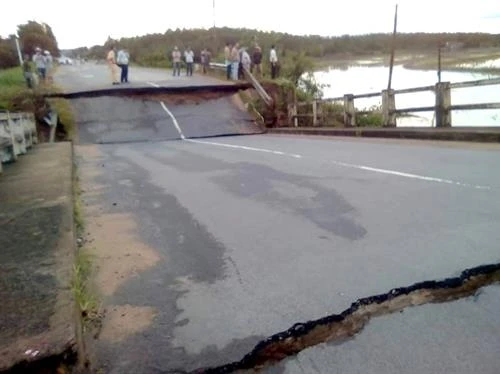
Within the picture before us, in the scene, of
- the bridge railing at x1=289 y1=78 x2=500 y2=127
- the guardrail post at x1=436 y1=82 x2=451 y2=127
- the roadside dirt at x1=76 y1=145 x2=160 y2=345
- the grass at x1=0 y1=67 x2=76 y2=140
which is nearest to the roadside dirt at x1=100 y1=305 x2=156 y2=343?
the roadside dirt at x1=76 y1=145 x2=160 y2=345

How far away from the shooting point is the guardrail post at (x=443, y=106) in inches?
408

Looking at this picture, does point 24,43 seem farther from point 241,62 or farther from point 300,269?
point 300,269

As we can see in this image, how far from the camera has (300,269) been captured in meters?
3.03

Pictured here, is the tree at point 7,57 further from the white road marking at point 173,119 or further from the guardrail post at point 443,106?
the guardrail post at point 443,106

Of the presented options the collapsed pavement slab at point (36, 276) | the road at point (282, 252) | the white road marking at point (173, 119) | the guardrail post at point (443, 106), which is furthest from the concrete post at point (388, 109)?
the collapsed pavement slab at point (36, 276)

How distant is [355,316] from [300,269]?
0.67 metres

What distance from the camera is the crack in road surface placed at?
2.12 metres

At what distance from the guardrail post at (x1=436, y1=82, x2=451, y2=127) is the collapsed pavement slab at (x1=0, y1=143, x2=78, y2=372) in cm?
897

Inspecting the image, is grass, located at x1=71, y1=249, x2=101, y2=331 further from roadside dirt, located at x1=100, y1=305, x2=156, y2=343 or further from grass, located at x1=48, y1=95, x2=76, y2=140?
grass, located at x1=48, y1=95, x2=76, y2=140

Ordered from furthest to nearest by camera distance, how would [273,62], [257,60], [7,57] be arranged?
[7,57] < [257,60] < [273,62]

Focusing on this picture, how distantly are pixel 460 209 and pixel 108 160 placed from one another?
770 centimetres

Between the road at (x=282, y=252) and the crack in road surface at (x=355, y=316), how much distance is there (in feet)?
0.18

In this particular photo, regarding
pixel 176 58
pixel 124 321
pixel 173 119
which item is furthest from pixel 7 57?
pixel 124 321

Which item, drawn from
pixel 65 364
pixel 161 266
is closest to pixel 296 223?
pixel 161 266
